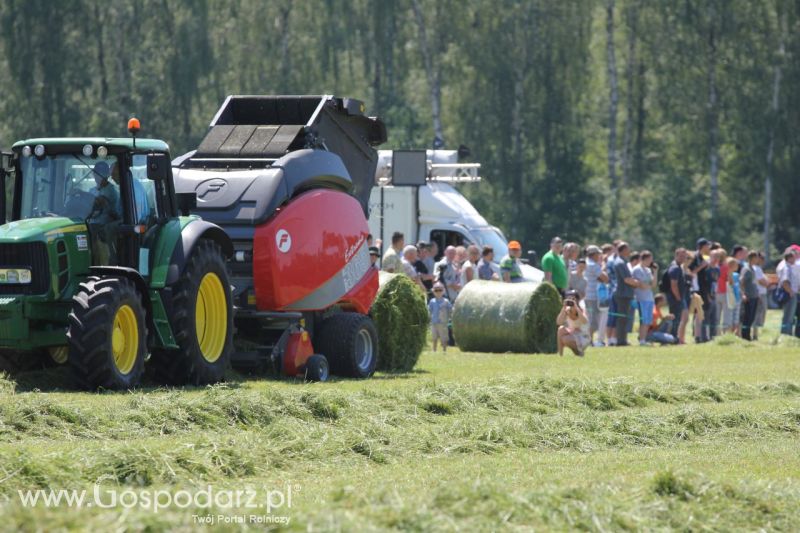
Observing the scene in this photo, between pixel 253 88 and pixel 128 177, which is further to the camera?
pixel 253 88

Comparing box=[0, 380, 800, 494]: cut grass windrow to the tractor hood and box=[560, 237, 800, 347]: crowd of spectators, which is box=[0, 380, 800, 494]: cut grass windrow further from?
box=[560, 237, 800, 347]: crowd of spectators

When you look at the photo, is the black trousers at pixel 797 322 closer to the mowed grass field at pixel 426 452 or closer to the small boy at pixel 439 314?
the small boy at pixel 439 314

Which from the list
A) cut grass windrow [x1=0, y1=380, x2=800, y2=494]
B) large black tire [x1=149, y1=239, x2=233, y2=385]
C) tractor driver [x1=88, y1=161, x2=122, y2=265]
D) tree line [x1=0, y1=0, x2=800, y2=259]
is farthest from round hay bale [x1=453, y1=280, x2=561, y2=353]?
tree line [x1=0, y1=0, x2=800, y2=259]

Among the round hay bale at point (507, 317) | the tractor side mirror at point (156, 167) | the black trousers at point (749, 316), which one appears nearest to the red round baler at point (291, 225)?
the tractor side mirror at point (156, 167)

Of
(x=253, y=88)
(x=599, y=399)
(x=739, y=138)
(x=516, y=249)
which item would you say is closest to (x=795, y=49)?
(x=739, y=138)

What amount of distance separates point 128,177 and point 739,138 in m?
38.8

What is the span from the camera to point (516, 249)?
25.1m

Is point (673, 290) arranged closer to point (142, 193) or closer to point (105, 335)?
point (142, 193)

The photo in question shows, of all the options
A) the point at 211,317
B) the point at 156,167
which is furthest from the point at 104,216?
the point at 211,317

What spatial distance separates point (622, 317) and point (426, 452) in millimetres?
14682

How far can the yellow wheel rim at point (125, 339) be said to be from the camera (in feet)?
45.0

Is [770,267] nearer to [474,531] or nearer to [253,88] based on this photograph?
[253,88]

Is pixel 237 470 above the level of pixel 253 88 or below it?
below

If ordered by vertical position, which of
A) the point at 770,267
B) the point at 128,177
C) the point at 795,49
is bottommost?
the point at 770,267
